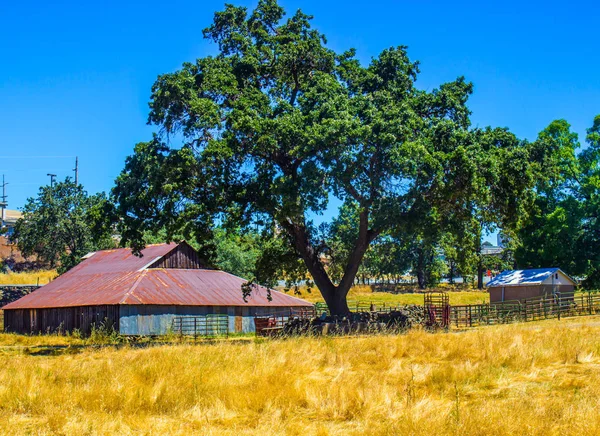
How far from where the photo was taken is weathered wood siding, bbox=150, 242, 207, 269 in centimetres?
5388

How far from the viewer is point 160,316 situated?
47625 mm

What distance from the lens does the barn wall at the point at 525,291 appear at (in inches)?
2080

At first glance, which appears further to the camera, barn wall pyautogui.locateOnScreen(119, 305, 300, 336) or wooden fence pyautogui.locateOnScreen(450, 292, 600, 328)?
barn wall pyautogui.locateOnScreen(119, 305, 300, 336)

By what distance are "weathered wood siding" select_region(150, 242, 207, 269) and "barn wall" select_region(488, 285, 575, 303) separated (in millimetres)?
23895

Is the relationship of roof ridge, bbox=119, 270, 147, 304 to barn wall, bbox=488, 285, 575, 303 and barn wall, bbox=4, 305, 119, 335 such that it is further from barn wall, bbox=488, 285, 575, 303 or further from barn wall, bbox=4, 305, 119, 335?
barn wall, bbox=488, 285, 575, 303

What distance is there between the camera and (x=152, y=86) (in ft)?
115

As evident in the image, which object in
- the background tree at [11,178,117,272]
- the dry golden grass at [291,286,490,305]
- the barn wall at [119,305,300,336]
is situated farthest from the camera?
the dry golden grass at [291,286,490,305]

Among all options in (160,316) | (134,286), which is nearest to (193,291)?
(160,316)

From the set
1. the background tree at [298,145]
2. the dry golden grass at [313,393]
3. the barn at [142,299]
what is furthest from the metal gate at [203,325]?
the dry golden grass at [313,393]

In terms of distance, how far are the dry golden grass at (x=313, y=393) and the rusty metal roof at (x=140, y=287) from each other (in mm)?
25077

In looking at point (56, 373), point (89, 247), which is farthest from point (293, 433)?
point (89, 247)

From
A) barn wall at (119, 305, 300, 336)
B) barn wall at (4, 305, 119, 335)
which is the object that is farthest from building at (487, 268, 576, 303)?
barn wall at (4, 305, 119, 335)

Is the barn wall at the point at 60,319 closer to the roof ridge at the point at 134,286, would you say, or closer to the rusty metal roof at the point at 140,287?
the rusty metal roof at the point at 140,287

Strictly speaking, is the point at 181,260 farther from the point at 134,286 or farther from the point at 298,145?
the point at 298,145
